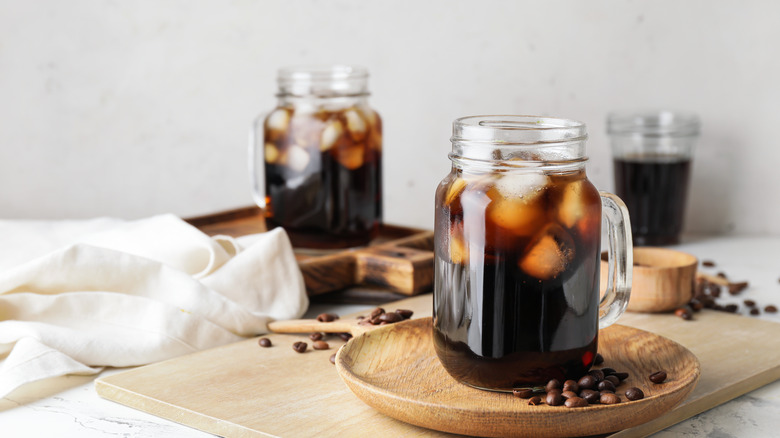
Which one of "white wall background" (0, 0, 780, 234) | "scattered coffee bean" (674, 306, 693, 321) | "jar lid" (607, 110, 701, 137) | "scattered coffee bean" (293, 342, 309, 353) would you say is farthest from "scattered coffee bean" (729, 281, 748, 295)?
"scattered coffee bean" (293, 342, 309, 353)

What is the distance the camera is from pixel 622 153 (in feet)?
6.75

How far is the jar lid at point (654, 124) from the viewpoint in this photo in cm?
202

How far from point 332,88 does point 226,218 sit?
45 cm

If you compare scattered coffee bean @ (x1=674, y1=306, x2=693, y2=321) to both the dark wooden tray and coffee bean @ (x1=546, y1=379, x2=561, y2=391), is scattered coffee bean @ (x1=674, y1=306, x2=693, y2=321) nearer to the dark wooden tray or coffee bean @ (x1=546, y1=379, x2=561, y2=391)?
the dark wooden tray

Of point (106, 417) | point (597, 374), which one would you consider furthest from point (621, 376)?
point (106, 417)

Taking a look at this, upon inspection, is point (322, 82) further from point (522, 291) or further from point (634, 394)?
point (634, 394)

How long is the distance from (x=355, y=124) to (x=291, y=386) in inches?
26.6

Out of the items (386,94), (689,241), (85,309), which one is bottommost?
(689,241)

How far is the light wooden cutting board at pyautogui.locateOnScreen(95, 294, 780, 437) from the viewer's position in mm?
954

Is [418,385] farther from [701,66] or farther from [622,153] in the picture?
[701,66]

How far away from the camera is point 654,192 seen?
1.99 m

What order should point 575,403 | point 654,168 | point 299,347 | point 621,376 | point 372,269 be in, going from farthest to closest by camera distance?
point 654,168
point 372,269
point 299,347
point 621,376
point 575,403

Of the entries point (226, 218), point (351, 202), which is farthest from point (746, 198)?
point (226, 218)

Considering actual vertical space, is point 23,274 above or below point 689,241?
above
